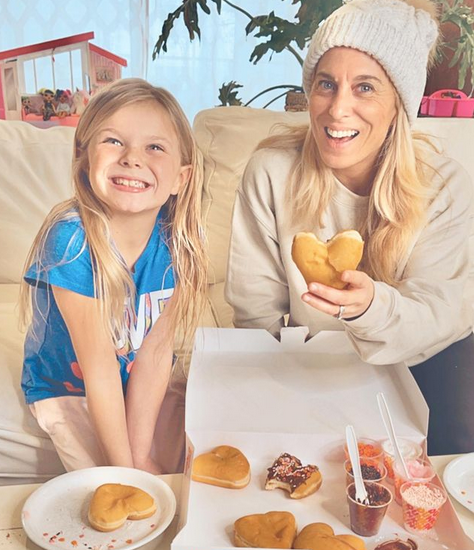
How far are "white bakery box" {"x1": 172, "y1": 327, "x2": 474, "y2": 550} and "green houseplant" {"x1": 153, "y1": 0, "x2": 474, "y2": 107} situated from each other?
0.38 m

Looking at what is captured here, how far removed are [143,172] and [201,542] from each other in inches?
17.8

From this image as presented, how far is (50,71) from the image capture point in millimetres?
866

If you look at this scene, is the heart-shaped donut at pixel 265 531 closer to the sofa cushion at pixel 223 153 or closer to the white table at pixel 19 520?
the white table at pixel 19 520

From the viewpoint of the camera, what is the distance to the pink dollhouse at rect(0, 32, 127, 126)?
84 centimetres

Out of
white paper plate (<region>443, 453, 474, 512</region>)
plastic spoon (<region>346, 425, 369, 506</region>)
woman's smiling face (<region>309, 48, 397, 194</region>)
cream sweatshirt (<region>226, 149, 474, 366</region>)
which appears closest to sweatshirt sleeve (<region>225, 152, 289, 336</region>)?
cream sweatshirt (<region>226, 149, 474, 366</region>)

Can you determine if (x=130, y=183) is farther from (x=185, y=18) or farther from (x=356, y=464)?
(x=356, y=464)

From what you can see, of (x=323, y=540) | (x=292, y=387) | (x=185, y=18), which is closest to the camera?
(x=323, y=540)

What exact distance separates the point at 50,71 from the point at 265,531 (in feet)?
2.11

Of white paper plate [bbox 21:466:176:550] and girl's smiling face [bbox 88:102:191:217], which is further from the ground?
girl's smiling face [bbox 88:102:191:217]

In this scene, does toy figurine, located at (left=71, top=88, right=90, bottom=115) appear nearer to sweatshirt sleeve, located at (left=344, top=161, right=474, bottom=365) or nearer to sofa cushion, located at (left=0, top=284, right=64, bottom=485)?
sofa cushion, located at (left=0, top=284, right=64, bottom=485)

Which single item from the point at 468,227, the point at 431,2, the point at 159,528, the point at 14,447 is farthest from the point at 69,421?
the point at 431,2

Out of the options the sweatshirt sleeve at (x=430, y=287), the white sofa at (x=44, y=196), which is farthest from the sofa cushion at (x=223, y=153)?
the sweatshirt sleeve at (x=430, y=287)

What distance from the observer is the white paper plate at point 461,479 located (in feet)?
2.82

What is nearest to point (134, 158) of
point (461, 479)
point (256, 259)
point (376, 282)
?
point (256, 259)
